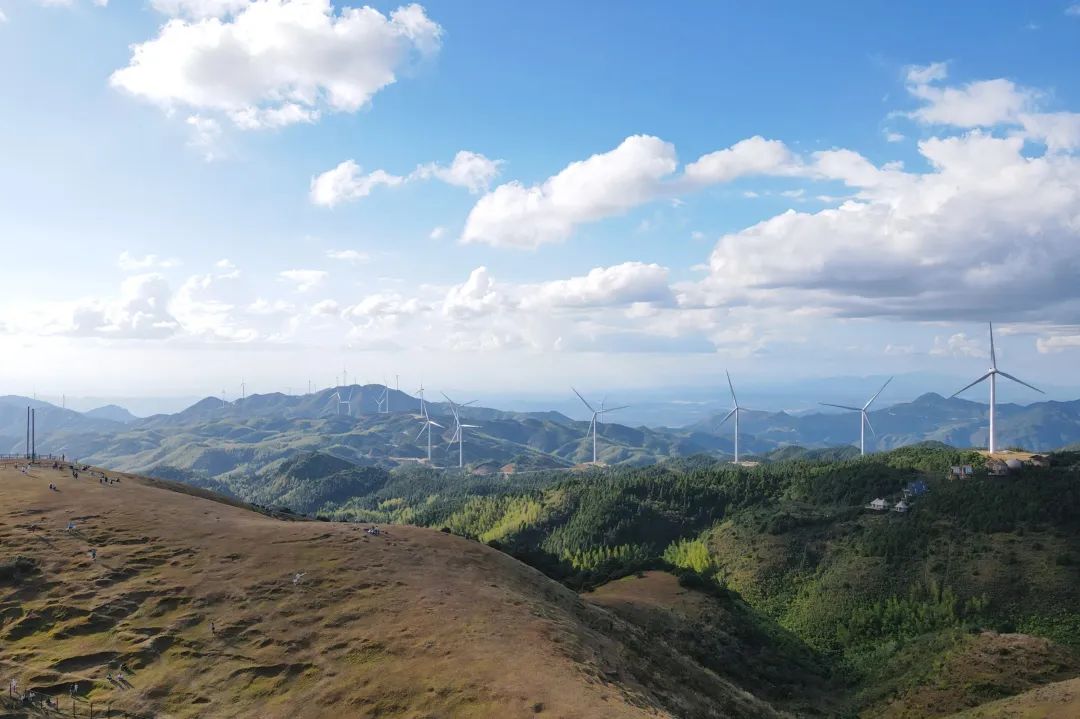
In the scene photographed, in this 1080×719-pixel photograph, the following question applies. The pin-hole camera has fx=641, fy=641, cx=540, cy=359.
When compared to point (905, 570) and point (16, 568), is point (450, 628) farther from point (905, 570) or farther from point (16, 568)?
point (905, 570)

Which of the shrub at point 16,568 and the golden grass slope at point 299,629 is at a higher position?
the shrub at point 16,568

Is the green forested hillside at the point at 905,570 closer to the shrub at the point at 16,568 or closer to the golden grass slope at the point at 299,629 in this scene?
the golden grass slope at the point at 299,629

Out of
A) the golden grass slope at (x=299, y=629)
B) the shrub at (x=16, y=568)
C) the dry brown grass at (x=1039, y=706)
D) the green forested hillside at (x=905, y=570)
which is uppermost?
the shrub at (x=16, y=568)

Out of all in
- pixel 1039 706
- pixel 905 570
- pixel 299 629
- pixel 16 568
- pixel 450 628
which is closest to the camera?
pixel 299 629

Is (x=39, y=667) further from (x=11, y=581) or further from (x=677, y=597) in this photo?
(x=677, y=597)

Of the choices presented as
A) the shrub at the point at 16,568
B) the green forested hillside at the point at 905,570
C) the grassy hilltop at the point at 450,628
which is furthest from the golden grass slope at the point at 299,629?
the green forested hillside at the point at 905,570

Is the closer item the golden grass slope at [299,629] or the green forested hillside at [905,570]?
the golden grass slope at [299,629]

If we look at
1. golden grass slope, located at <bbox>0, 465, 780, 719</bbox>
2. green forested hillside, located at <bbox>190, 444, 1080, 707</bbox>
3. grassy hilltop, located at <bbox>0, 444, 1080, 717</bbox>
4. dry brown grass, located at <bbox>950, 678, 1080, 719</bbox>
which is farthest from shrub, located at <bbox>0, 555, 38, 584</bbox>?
dry brown grass, located at <bbox>950, 678, 1080, 719</bbox>

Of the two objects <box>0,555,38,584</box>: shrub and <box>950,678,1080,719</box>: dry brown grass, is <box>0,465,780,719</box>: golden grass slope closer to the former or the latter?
<box>0,555,38,584</box>: shrub

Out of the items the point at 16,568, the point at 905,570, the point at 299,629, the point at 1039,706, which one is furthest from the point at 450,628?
the point at 905,570

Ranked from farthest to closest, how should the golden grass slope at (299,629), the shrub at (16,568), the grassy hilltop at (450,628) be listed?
the shrub at (16,568) < the grassy hilltop at (450,628) < the golden grass slope at (299,629)
